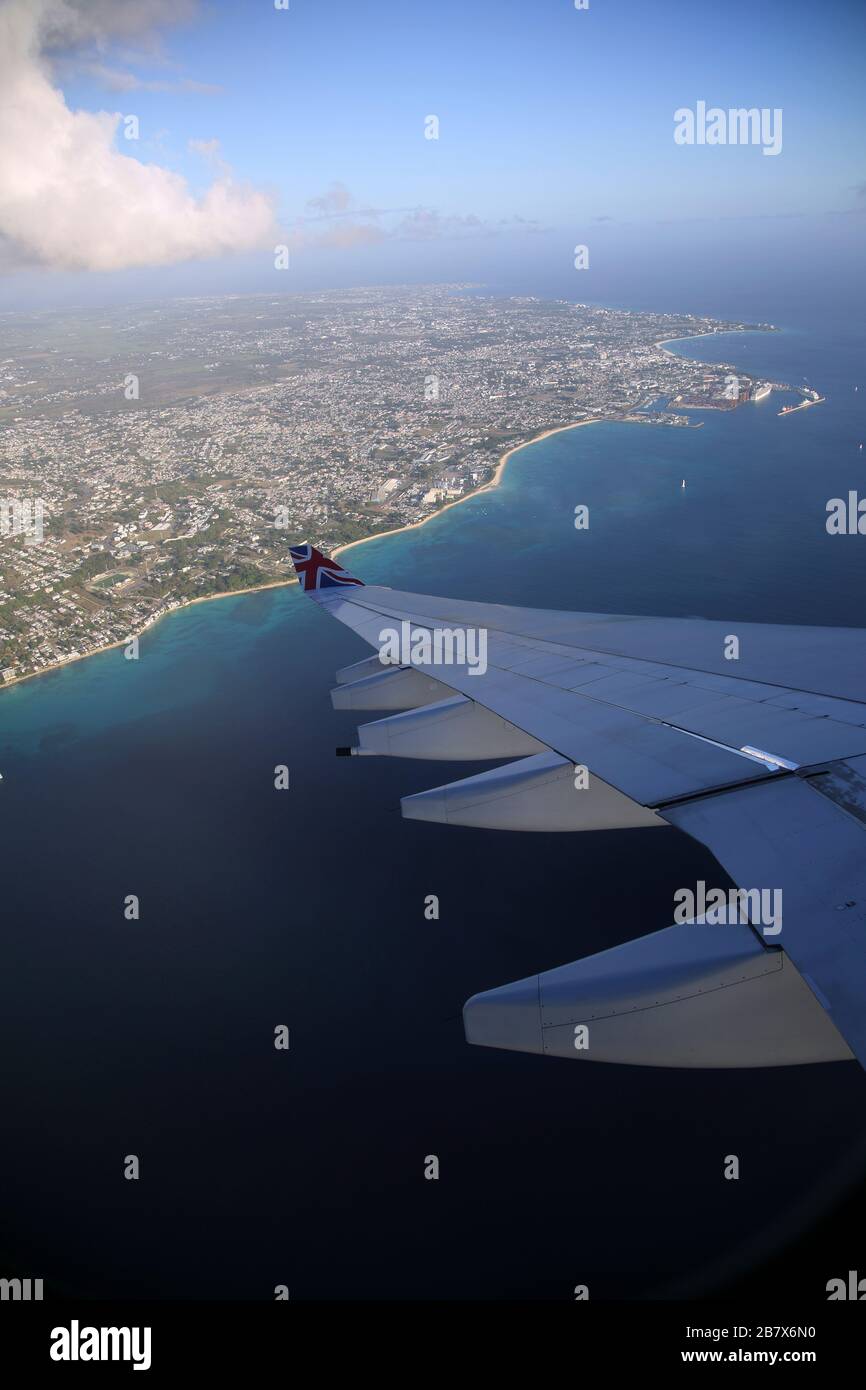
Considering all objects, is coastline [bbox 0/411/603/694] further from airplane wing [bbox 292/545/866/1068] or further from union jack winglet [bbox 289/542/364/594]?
airplane wing [bbox 292/545/866/1068]

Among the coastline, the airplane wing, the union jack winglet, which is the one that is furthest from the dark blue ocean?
the union jack winglet

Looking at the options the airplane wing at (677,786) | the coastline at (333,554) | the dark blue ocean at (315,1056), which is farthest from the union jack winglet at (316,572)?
the coastline at (333,554)

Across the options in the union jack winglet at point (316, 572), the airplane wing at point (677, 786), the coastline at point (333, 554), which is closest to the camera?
the airplane wing at point (677, 786)

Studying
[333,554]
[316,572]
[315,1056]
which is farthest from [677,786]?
[333,554]

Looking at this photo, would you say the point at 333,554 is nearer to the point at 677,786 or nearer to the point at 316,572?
the point at 316,572

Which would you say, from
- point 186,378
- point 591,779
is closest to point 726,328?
point 186,378

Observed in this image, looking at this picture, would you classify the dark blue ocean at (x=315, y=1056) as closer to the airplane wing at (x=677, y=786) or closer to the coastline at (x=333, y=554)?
the coastline at (x=333, y=554)
